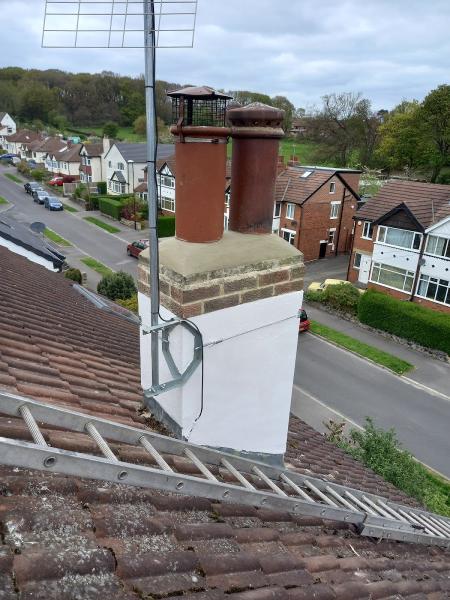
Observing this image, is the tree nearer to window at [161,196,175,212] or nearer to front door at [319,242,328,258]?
window at [161,196,175,212]

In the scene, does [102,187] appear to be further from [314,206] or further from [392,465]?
[392,465]

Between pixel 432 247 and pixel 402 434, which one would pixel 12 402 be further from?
pixel 432 247

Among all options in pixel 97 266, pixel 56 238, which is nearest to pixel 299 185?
pixel 97 266

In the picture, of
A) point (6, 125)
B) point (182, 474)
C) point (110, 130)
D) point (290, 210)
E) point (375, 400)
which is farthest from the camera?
point (6, 125)

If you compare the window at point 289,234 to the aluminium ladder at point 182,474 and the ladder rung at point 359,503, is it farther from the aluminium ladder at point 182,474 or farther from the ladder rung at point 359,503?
the aluminium ladder at point 182,474

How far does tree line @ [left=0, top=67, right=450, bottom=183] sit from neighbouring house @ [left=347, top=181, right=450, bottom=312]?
11.2m

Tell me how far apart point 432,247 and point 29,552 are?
2714cm

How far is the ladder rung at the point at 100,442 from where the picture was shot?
7.67ft

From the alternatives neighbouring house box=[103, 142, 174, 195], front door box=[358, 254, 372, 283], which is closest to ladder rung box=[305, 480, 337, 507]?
front door box=[358, 254, 372, 283]

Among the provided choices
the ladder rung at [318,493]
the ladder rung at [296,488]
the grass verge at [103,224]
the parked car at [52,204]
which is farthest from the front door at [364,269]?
the parked car at [52,204]

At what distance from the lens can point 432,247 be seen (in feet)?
83.4

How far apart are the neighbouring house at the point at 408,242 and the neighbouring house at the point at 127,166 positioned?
30.4 meters

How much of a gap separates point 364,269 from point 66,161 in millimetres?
51162

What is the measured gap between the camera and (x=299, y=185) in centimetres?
3328
